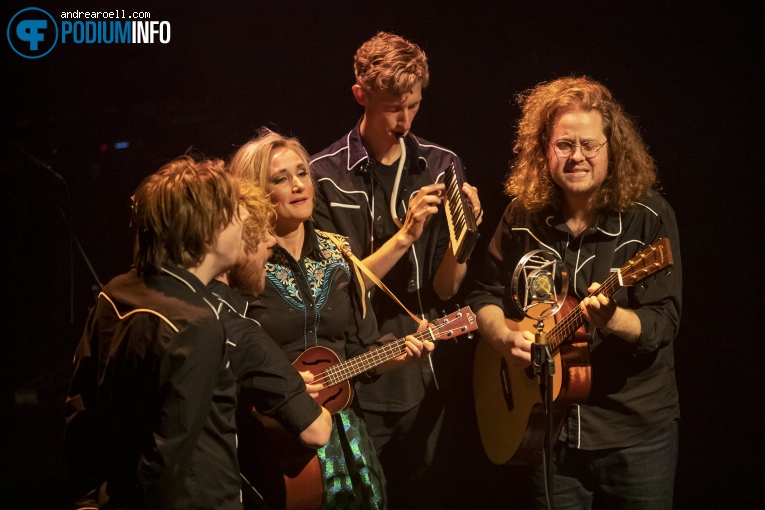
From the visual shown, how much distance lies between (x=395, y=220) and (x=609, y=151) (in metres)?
1.07

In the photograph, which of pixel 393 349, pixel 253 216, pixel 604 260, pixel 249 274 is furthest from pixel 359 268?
pixel 604 260

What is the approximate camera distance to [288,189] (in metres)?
3.35

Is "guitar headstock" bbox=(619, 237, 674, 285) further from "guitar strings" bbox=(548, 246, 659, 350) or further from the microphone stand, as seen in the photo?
the microphone stand

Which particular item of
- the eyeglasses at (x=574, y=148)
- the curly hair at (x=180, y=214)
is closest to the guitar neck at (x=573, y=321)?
the eyeglasses at (x=574, y=148)

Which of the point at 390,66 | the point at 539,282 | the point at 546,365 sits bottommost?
the point at 546,365

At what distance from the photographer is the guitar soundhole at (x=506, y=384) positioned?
3609 mm

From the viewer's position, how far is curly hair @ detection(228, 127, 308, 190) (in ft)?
11.1

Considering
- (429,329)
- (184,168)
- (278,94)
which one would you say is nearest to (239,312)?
(184,168)

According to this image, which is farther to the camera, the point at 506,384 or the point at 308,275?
the point at 506,384

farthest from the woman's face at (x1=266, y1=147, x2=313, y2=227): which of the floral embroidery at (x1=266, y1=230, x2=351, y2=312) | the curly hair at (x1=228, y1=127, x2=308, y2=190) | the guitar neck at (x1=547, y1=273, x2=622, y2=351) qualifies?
the guitar neck at (x1=547, y1=273, x2=622, y2=351)

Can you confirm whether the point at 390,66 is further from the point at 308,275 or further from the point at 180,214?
the point at 180,214

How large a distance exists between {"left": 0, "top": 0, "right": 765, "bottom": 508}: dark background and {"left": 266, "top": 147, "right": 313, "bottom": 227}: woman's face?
920 millimetres

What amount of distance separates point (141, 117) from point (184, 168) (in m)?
2.22

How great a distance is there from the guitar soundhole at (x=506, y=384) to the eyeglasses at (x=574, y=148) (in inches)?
40.1
